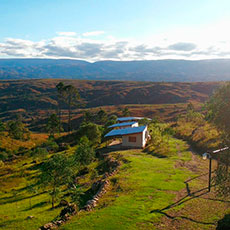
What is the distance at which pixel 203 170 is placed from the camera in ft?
80.7

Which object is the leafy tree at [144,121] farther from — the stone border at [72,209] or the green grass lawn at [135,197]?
the stone border at [72,209]

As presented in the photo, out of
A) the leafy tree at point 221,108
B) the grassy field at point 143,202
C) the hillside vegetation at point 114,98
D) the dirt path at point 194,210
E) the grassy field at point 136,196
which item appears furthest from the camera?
the hillside vegetation at point 114,98

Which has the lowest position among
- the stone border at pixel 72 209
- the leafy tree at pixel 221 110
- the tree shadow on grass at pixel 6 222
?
the tree shadow on grass at pixel 6 222

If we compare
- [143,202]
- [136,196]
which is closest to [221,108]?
[143,202]

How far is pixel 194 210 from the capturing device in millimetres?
15047

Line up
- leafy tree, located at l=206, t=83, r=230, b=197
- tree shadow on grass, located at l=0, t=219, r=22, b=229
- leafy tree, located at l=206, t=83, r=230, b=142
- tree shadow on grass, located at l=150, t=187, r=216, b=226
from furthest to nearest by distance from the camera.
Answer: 1. tree shadow on grass, located at l=0, t=219, r=22, b=229
2. leafy tree, located at l=206, t=83, r=230, b=142
3. leafy tree, located at l=206, t=83, r=230, b=197
4. tree shadow on grass, located at l=150, t=187, r=216, b=226

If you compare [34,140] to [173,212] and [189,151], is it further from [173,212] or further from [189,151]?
[173,212]

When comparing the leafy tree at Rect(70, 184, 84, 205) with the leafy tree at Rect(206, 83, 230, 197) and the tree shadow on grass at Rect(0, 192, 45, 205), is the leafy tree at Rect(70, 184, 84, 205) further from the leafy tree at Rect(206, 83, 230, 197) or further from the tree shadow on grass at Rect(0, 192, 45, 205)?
the leafy tree at Rect(206, 83, 230, 197)

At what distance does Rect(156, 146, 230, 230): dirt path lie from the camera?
A: 1332cm

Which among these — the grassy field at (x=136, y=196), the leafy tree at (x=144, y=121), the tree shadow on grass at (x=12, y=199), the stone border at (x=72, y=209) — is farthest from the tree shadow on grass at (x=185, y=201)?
the leafy tree at (x=144, y=121)

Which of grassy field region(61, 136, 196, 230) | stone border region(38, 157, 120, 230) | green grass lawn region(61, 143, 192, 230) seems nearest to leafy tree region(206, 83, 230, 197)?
grassy field region(61, 136, 196, 230)

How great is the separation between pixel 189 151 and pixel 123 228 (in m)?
25.0

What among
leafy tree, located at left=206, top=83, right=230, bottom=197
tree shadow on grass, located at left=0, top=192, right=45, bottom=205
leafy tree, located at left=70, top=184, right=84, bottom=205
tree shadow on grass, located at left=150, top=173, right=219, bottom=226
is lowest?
tree shadow on grass, located at left=0, top=192, right=45, bottom=205

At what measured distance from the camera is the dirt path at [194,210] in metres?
13.3
